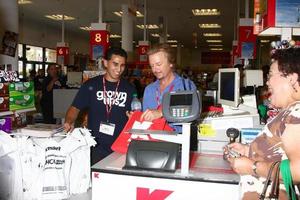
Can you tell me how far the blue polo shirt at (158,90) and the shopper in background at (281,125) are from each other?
38.2 inches

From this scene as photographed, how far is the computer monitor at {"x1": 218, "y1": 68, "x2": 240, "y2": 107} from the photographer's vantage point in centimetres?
265

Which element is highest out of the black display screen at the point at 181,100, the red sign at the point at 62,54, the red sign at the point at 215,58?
the red sign at the point at 215,58

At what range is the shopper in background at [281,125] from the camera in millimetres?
1439

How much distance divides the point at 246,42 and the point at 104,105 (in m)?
9.30

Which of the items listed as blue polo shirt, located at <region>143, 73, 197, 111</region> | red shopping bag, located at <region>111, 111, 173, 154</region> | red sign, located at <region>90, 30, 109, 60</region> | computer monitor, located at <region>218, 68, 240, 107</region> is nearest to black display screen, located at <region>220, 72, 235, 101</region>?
computer monitor, located at <region>218, 68, 240, 107</region>

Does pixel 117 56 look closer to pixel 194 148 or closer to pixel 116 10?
pixel 194 148

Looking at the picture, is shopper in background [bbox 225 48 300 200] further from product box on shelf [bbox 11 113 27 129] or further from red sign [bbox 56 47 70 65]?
red sign [bbox 56 47 70 65]

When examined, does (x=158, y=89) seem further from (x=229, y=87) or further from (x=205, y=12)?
(x=205, y=12)

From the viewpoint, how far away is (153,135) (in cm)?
199

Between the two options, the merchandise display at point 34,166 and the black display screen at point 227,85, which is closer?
the merchandise display at point 34,166

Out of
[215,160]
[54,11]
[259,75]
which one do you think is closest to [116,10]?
[54,11]

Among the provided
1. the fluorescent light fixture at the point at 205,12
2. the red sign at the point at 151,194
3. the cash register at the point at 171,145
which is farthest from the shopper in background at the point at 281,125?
the fluorescent light fixture at the point at 205,12

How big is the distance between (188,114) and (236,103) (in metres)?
0.90

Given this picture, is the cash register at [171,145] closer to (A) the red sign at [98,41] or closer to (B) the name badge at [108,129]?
(B) the name badge at [108,129]
